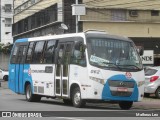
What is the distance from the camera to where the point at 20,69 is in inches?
993

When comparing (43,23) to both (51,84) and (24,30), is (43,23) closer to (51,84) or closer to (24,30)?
(24,30)

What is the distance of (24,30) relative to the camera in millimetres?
65438

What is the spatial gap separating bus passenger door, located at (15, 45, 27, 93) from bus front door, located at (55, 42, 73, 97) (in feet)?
12.3

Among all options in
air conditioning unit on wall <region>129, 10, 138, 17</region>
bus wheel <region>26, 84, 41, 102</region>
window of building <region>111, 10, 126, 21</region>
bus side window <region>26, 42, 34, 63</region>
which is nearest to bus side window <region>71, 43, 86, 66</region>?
bus side window <region>26, 42, 34, 63</region>

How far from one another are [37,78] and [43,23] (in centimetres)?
3165

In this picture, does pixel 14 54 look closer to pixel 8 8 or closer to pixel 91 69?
pixel 91 69

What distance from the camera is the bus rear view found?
1938cm

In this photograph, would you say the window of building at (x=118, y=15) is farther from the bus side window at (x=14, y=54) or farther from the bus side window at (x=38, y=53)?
the bus side window at (x=38, y=53)

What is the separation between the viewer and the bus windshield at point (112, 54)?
1955 centimetres

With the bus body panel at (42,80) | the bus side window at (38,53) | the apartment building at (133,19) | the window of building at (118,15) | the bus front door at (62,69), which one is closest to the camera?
the bus front door at (62,69)

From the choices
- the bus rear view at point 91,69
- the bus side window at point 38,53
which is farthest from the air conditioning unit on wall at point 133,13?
the bus rear view at point 91,69

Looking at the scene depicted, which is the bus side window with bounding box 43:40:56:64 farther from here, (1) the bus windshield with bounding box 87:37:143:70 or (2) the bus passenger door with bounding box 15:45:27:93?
(1) the bus windshield with bounding box 87:37:143:70

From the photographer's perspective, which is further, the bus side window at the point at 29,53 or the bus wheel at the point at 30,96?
the bus side window at the point at 29,53

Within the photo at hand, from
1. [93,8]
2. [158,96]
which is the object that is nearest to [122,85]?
[158,96]
